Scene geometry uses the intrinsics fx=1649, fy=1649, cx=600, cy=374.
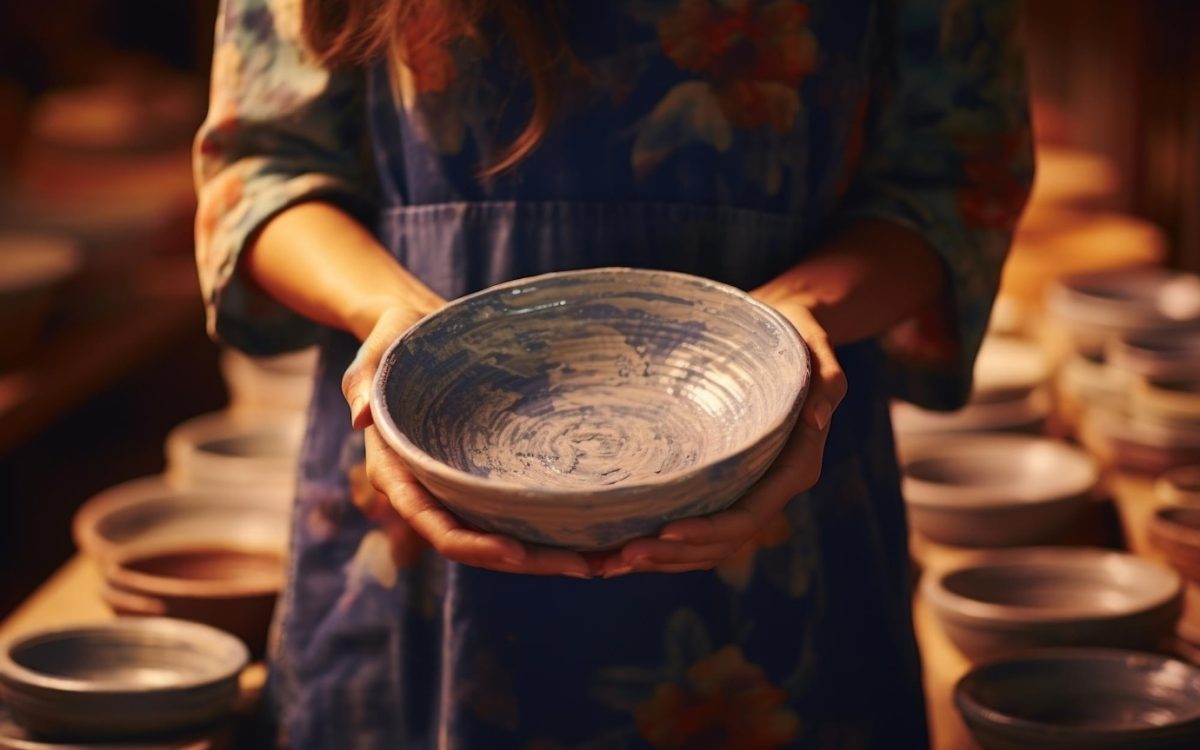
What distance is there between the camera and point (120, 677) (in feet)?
5.20

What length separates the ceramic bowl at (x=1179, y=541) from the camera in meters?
1.84

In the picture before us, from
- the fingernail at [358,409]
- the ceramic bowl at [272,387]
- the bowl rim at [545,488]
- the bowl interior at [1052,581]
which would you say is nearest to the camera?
the bowl rim at [545,488]

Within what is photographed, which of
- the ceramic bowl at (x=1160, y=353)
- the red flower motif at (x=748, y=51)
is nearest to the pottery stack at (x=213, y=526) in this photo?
the red flower motif at (x=748, y=51)

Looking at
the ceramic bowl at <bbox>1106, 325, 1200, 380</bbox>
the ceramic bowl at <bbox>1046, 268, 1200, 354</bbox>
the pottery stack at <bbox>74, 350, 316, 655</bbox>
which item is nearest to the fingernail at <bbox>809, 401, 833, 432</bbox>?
the pottery stack at <bbox>74, 350, 316, 655</bbox>

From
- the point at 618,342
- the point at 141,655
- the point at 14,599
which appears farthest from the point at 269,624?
the point at 14,599

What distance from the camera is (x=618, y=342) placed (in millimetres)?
1130

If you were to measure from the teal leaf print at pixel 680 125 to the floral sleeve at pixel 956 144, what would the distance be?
6.2 inches

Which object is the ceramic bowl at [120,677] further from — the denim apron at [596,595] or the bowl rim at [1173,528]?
the bowl rim at [1173,528]

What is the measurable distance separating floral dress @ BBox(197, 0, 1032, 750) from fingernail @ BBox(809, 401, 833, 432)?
0.76 feet

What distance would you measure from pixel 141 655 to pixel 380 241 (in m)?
0.55

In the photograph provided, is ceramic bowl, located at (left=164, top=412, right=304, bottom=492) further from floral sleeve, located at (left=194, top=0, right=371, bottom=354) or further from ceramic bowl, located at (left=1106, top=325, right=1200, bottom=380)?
ceramic bowl, located at (left=1106, top=325, right=1200, bottom=380)

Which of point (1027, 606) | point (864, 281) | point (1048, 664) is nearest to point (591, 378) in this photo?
point (864, 281)

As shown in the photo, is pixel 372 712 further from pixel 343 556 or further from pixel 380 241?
pixel 380 241

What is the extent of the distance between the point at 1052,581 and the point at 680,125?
913 millimetres
